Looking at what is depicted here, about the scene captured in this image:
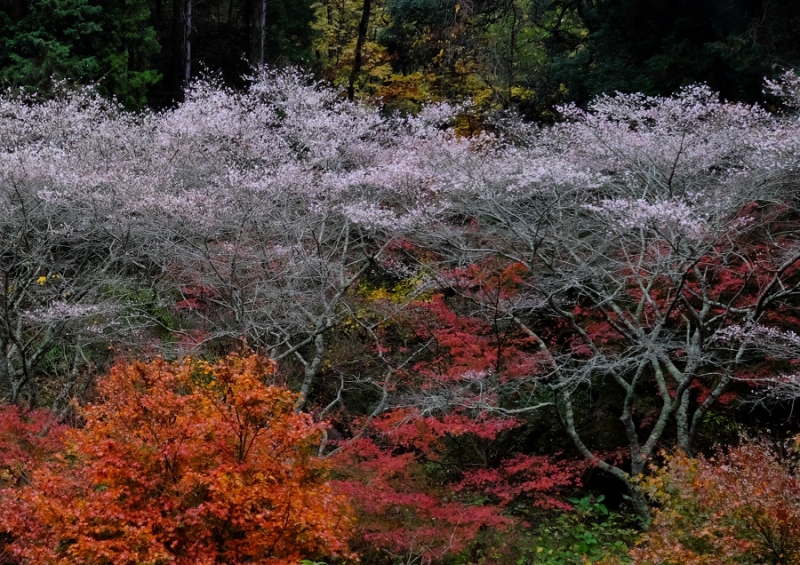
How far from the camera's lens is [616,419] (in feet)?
27.5

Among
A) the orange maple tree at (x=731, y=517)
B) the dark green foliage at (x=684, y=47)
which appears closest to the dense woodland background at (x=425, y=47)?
the dark green foliage at (x=684, y=47)

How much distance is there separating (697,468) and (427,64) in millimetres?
14345

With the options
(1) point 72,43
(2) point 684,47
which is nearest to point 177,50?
(1) point 72,43

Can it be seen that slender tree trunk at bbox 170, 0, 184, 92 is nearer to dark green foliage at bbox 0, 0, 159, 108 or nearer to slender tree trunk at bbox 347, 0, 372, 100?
dark green foliage at bbox 0, 0, 159, 108

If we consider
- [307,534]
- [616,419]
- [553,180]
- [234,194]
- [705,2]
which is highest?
[705,2]

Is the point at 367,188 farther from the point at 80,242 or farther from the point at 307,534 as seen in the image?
the point at 307,534

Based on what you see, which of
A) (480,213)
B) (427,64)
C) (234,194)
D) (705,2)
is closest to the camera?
(480,213)

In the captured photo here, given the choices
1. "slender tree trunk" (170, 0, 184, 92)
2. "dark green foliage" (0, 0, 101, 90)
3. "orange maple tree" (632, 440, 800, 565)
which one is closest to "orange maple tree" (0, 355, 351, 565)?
"orange maple tree" (632, 440, 800, 565)

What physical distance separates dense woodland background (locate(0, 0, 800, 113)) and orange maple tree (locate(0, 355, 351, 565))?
8789mm

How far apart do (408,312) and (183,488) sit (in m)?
5.73

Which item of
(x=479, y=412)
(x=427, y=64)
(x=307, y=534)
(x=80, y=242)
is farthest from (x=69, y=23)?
(x=307, y=534)

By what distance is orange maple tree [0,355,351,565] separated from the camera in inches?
164

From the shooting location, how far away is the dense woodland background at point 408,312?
445 centimetres

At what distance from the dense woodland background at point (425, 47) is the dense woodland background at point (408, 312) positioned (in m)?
0.09
